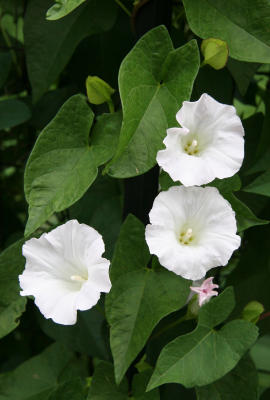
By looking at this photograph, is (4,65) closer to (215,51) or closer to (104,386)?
(215,51)

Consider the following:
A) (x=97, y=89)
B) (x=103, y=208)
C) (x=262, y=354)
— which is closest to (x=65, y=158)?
(x=97, y=89)

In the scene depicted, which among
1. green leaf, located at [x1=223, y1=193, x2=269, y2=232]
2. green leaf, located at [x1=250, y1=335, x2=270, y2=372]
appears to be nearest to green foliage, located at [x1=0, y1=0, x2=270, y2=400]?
green leaf, located at [x1=223, y1=193, x2=269, y2=232]

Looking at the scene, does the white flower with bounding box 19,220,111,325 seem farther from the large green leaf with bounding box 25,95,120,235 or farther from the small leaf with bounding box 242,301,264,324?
the small leaf with bounding box 242,301,264,324

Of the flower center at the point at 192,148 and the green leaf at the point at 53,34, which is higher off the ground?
the green leaf at the point at 53,34

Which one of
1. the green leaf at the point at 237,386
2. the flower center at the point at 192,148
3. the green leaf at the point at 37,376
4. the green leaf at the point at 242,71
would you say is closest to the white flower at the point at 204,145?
the flower center at the point at 192,148

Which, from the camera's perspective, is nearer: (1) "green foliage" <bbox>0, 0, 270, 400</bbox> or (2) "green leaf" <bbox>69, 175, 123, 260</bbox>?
(1) "green foliage" <bbox>0, 0, 270, 400</bbox>

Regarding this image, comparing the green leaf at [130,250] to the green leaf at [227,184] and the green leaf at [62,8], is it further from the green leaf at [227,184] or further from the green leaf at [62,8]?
the green leaf at [62,8]
